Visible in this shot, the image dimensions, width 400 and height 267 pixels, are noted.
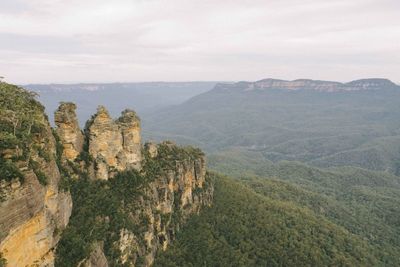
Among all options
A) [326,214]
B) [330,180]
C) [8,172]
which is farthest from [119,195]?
[330,180]

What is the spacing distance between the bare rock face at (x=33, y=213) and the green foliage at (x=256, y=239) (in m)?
18.3

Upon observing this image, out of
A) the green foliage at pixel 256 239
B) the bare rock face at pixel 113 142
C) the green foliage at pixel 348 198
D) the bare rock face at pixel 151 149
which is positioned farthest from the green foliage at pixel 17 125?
the green foliage at pixel 348 198

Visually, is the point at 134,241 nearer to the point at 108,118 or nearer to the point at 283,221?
the point at 108,118

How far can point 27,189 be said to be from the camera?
73.3 feet

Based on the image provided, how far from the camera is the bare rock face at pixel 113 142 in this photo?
40344 mm

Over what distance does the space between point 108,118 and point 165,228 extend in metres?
14.2

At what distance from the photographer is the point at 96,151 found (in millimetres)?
40312

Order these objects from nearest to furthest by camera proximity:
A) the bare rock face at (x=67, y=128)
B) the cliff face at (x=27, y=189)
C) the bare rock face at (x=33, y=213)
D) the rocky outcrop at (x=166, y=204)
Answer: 1. the bare rock face at (x=33, y=213)
2. the cliff face at (x=27, y=189)
3. the bare rock face at (x=67, y=128)
4. the rocky outcrop at (x=166, y=204)

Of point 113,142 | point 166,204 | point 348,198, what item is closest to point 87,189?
point 113,142

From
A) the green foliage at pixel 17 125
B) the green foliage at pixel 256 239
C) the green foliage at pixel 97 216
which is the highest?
the green foliage at pixel 17 125

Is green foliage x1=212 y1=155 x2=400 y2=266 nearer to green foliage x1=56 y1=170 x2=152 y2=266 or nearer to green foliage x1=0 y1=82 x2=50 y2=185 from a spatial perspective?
green foliage x1=56 y1=170 x2=152 y2=266

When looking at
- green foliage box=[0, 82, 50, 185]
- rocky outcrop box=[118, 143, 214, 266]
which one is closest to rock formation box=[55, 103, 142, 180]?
rocky outcrop box=[118, 143, 214, 266]

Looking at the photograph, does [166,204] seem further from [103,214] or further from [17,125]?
[17,125]

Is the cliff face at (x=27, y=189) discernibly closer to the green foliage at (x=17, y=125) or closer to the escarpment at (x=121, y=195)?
the green foliage at (x=17, y=125)
